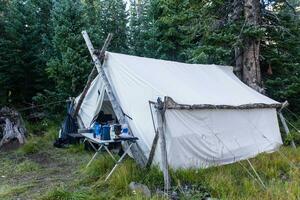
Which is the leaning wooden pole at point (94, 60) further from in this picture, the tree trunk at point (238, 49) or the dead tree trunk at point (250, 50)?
the tree trunk at point (238, 49)

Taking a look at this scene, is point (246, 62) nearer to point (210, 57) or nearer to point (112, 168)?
point (210, 57)

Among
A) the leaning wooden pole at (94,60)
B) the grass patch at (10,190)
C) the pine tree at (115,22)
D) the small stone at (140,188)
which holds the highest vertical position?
the pine tree at (115,22)

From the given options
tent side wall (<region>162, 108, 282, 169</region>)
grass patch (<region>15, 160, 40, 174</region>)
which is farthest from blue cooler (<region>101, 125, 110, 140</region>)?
grass patch (<region>15, 160, 40, 174</region>)

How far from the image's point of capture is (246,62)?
9.12 m

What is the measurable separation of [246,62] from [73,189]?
19.5 feet

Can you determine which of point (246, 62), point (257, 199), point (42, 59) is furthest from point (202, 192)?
point (42, 59)

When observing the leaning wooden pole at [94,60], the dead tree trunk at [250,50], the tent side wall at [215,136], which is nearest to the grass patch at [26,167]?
the leaning wooden pole at [94,60]

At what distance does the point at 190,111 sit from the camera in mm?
5746

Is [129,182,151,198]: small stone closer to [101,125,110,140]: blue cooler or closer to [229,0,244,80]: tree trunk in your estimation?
[101,125,110,140]: blue cooler

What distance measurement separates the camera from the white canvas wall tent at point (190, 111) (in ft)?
18.3

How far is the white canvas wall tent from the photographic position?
559cm

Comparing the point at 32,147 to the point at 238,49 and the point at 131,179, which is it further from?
the point at 238,49

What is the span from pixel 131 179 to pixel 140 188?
0.48 meters

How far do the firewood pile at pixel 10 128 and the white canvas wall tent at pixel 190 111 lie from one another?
248 cm
